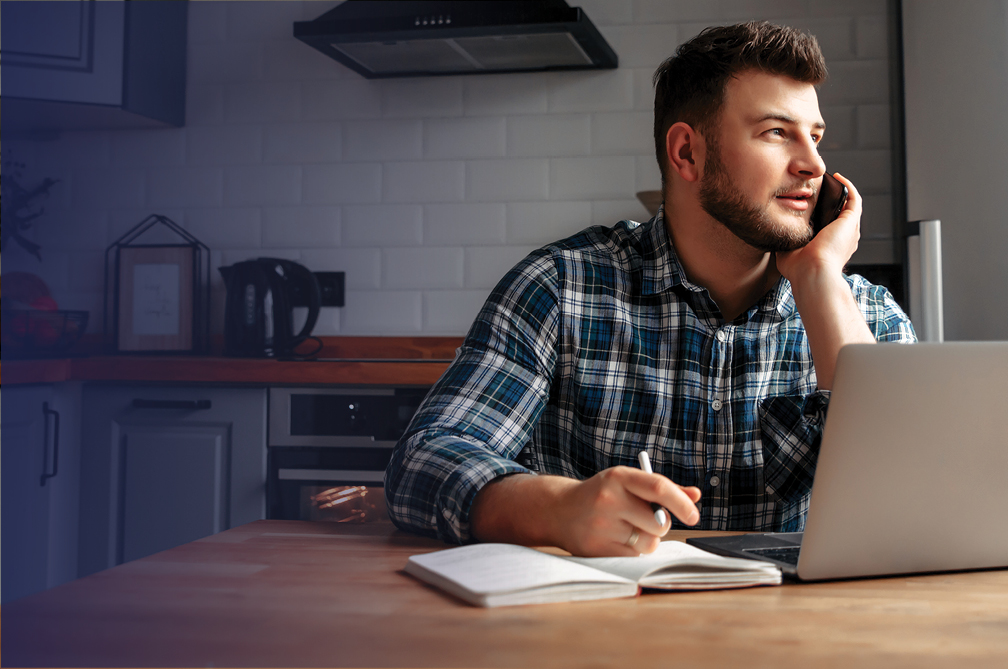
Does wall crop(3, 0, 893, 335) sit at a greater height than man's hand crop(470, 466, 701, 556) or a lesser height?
greater

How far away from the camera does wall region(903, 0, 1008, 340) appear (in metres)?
1.80

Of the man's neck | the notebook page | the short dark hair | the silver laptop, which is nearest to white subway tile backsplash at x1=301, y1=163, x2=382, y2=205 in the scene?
the short dark hair

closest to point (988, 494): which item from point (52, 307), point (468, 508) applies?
point (468, 508)

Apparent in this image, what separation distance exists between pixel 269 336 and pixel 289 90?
0.95m

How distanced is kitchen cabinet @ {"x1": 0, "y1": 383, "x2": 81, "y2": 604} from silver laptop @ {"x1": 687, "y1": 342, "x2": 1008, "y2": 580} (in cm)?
215

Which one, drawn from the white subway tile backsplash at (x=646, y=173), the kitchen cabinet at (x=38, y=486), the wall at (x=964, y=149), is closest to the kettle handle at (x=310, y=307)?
the kitchen cabinet at (x=38, y=486)

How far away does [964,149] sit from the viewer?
197 cm

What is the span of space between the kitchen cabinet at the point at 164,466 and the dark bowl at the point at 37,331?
0.82ft

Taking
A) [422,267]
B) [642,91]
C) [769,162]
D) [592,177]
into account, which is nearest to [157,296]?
[422,267]

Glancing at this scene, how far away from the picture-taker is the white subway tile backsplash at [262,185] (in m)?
2.99

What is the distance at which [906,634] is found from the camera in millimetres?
603

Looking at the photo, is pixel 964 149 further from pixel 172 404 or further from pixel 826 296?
pixel 172 404

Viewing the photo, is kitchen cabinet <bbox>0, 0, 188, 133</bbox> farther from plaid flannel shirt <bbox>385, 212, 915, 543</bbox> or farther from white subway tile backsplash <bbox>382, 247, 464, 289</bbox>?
plaid flannel shirt <bbox>385, 212, 915, 543</bbox>

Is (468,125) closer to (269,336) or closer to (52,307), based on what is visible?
(269,336)
